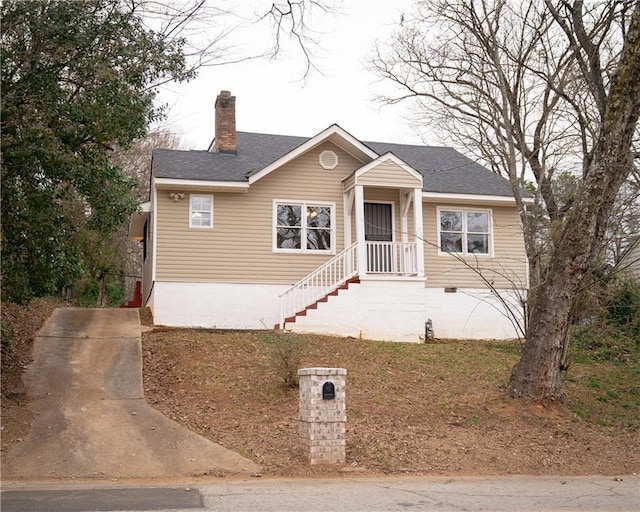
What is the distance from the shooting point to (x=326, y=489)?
7.79 metres

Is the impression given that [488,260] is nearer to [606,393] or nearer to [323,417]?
[606,393]

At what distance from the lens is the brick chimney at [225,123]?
1981 centimetres

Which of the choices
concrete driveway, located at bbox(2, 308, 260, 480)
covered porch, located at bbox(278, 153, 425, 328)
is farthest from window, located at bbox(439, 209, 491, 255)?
concrete driveway, located at bbox(2, 308, 260, 480)

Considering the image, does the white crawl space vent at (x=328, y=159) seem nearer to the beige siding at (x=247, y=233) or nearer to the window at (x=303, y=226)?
the beige siding at (x=247, y=233)

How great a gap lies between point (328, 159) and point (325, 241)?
2266 millimetres

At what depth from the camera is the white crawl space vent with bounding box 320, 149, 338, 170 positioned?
18987mm

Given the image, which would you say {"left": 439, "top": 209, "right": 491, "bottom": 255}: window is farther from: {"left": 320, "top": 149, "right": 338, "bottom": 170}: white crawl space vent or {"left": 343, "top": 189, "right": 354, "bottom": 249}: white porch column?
{"left": 320, "top": 149, "right": 338, "bottom": 170}: white crawl space vent


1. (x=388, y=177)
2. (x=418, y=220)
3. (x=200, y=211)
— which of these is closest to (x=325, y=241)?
(x=388, y=177)

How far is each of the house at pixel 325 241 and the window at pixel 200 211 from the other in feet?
0.09

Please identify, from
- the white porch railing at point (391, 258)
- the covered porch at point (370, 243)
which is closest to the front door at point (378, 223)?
the covered porch at point (370, 243)

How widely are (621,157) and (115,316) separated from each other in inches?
501

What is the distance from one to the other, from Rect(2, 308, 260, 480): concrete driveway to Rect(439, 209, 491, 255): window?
925cm

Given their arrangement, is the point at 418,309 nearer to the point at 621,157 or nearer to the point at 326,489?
the point at 621,157

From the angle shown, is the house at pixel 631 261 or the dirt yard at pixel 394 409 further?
the house at pixel 631 261
